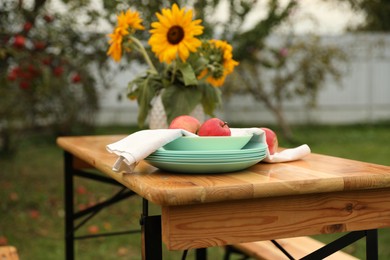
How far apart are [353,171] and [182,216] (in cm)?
48

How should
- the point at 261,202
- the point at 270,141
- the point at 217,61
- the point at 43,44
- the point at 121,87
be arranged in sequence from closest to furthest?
1. the point at 261,202
2. the point at 270,141
3. the point at 217,61
4. the point at 43,44
5. the point at 121,87

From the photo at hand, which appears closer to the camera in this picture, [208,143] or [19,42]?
[208,143]

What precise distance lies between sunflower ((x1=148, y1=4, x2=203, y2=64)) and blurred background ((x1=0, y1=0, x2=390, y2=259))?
4.44 feet

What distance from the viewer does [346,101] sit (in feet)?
35.5

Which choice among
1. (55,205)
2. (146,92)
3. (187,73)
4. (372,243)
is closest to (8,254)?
(146,92)

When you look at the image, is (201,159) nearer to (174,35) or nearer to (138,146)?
(138,146)

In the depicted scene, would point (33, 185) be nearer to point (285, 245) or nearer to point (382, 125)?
point (285, 245)

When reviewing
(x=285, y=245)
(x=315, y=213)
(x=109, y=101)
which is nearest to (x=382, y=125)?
(x=109, y=101)

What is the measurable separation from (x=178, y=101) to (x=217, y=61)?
22cm

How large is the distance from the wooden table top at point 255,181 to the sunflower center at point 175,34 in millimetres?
576

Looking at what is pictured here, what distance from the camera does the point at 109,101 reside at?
1052 centimetres

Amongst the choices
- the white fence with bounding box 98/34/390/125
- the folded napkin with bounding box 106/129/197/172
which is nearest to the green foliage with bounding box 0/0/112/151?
the folded napkin with bounding box 106/129/197/172

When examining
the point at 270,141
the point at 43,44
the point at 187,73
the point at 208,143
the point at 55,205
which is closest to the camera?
the point at 208,143

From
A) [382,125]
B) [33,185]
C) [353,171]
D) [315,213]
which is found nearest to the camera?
[315,213]
